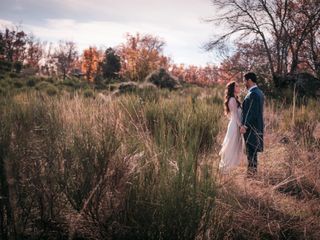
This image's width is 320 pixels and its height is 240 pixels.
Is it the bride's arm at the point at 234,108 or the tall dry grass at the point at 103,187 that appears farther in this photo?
the bride's arm at the point at 234,108

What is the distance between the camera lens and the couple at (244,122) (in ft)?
19.1

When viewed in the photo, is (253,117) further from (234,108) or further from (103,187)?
(103,187)

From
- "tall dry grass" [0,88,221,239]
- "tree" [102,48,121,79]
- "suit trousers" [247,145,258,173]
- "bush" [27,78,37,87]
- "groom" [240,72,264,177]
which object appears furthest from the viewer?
"tree" [102,48,121,79]

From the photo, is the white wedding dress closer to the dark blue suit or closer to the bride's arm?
the bride's arm

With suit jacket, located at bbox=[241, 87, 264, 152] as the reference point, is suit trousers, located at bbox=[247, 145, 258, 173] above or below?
below

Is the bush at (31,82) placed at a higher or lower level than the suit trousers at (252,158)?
higher

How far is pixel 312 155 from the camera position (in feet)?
18.5

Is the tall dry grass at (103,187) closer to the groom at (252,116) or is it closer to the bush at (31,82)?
the groom at (252,116)

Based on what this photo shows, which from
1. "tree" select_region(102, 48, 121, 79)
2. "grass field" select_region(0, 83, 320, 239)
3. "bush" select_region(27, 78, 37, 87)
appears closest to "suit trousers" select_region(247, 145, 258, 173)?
"grass field" select_region(0, 83, 320, 239)

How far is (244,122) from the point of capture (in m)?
5.98

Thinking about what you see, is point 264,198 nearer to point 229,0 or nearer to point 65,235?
point 65,235

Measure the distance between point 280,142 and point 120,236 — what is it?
510 centimetres

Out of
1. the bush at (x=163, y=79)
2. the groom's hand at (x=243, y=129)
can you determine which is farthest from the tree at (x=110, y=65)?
the groom's hand at (x=243, y=129)

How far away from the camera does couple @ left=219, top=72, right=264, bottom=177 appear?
5.84m
